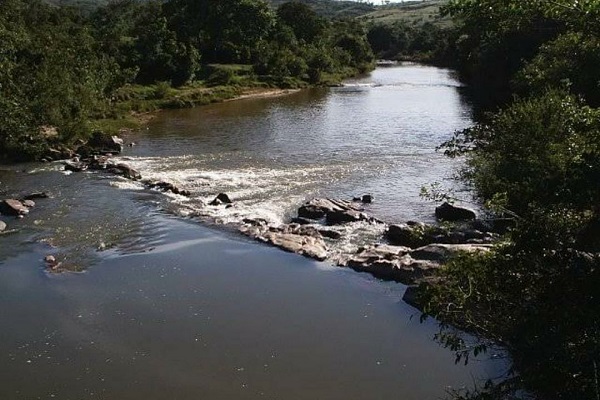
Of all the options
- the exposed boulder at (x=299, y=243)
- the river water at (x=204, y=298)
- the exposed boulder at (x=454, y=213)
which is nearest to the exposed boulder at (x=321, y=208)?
the river water at (x=204, y=298)

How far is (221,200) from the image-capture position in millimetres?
28531

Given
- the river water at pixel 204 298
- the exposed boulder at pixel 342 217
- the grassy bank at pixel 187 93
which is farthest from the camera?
the grassy bank at pixel 187 93

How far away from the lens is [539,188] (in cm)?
1025

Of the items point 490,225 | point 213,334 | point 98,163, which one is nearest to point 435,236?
point 490,225

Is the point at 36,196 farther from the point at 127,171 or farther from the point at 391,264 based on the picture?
the point at 391,264

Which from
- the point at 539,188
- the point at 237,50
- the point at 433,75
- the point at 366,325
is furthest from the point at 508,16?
the point at 433,75

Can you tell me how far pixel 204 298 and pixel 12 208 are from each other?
12.1 meters

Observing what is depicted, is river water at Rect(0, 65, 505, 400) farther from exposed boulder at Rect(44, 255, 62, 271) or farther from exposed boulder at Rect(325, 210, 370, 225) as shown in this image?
exposed boulder at Rect(325, 210, 370, 225)

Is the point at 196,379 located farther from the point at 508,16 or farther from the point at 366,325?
the point at 508,16

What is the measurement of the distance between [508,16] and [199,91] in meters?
58.9

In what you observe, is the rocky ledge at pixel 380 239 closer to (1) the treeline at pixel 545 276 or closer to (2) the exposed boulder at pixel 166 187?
(2) the exposed boulder at pixel 166 187

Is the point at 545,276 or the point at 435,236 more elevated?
the point at 545,276

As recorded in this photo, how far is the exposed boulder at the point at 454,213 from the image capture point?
26.2 meters

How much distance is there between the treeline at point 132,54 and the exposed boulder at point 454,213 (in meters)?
24.1
